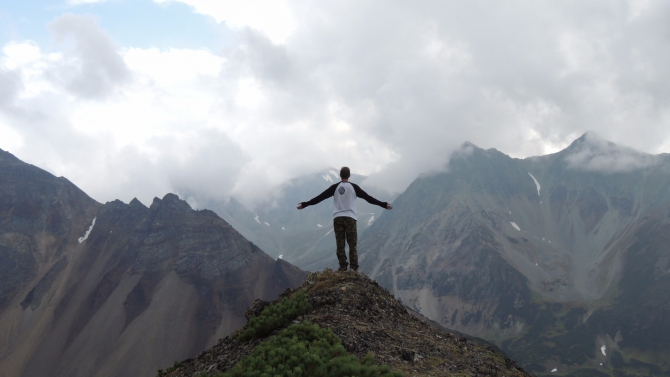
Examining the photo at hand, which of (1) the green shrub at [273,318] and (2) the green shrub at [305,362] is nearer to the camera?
(2) the green shrub at [305,362]

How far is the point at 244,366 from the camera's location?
10344 mm

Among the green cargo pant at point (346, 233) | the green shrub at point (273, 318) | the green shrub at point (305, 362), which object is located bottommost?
the green shrub at point (305, 362)

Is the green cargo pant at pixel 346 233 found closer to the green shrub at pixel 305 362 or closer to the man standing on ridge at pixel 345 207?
the man standing on ridge at pixel 345 207

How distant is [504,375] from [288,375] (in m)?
7.45

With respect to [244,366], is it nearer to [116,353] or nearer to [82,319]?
[116,353]

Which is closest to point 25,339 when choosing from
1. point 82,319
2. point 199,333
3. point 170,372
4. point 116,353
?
point 82,319

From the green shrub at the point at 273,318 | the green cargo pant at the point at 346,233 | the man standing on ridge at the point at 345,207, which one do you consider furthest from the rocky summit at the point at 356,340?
the man standing on ridge at the point at 345,207

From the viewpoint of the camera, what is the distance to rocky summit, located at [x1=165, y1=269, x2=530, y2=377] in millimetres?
11367

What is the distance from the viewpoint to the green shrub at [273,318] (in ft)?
45.3

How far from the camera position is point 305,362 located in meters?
10.1

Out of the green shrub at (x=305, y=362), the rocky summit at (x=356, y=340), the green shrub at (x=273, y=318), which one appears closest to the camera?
the green shrub at (x=305, y=362)

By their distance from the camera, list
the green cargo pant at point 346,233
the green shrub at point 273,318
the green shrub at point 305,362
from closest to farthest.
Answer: the green shrub at point 305,362 < the green shrub at point 273,318 < the green cargo pant at point 346,233

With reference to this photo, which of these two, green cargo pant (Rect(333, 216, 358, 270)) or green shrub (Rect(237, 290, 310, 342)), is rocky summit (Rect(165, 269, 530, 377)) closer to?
green shrub (Rect(237, 290, 310, 342))

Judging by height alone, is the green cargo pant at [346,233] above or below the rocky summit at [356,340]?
above
